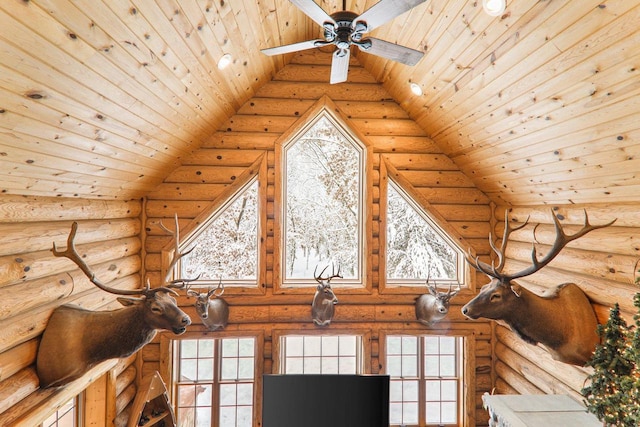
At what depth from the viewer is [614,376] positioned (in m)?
2.82

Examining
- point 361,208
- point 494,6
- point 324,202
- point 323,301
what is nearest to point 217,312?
point 323,301

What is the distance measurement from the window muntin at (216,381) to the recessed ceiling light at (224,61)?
341cm

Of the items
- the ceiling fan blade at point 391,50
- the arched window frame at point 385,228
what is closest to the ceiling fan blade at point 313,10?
the ceiling fan blade at point 391,50

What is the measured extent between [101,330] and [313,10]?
2.95 metres

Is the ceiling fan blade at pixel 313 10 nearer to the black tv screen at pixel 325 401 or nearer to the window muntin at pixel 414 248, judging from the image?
the window muntin at pixel 414 248

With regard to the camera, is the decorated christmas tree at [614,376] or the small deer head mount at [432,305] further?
the small deer head mount at [432,305]

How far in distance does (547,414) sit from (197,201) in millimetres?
4389

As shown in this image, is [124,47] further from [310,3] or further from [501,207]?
[501,207]

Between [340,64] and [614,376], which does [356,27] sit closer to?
[340,64]

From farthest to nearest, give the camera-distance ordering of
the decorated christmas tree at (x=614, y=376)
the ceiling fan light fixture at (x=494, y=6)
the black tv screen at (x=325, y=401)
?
the black tv screen at (x=325, y=401)
the decorated christmas tree at (x=614, y=376)
the ceiling fan light fixture at (x=494, y=6)

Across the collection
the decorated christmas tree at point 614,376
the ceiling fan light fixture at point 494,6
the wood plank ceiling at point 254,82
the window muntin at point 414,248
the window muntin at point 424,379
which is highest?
the ceiling fan light fixture at point 494,6

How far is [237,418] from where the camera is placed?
193 inches

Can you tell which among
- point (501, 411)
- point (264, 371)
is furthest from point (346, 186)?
point (501, 411)

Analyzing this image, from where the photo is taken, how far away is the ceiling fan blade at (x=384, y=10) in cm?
201
